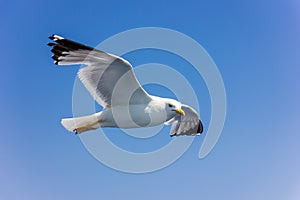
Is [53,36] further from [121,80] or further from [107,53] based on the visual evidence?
[121,80]

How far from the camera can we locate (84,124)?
20.8ft

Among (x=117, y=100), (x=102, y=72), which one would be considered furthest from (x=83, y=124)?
(x=102, y=72)

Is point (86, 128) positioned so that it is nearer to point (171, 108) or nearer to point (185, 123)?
point (171, 108)

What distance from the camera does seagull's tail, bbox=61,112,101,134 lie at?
6322mm

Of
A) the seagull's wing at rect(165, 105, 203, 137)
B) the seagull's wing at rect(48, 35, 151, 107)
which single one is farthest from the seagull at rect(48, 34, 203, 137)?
the seagull's wing at rect(165, 105, 203, 137)

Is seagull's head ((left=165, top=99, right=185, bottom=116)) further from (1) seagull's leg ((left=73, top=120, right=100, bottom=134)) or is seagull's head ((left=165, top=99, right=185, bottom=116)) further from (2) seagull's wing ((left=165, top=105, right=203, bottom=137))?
(2) seagull's wing ((left=165, top=105, right=203, bottom=137))

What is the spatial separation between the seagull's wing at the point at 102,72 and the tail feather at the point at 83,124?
0.28m

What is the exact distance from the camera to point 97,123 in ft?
20.9

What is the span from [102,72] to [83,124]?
28.6 inches

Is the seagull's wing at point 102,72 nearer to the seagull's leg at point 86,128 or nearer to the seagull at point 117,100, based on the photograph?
the seagull at point 117,100

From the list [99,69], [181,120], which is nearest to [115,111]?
[99,69]

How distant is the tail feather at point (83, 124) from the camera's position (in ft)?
20.7

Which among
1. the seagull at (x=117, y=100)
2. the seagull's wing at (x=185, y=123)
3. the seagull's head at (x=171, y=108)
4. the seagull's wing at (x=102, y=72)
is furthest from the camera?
the seagull's wing at (x=185, y=123)

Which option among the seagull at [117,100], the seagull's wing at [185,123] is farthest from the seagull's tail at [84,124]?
the seagull's wing at [185,123]
